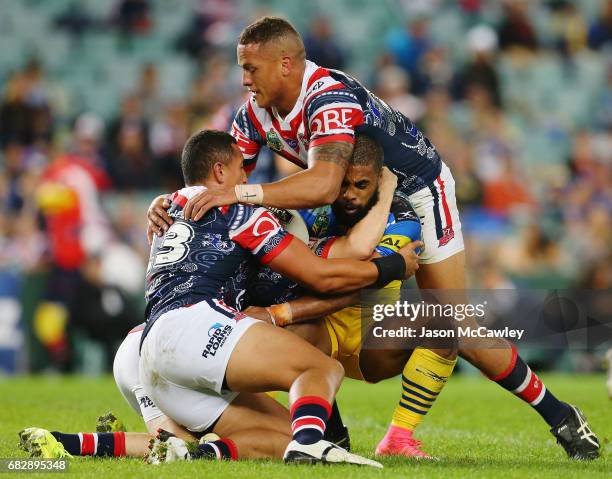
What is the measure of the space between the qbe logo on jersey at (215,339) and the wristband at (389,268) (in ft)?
3.11

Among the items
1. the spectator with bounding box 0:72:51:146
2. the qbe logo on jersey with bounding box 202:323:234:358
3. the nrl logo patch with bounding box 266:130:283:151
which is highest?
the spectator with bounding box 0:72:51:146

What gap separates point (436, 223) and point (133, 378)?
2033 mm

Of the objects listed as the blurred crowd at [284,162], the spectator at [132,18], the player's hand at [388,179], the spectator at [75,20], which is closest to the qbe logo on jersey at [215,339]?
the player's hand at [388,179]

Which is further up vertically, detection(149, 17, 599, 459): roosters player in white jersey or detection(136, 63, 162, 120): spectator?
detection(136, 63, 162, 120): spectator

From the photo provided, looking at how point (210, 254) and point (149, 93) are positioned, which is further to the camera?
point (149, 93)

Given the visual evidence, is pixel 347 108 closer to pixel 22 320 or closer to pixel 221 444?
pixel 221 444

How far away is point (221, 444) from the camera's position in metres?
5.55

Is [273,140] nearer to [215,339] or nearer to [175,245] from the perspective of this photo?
[175,245]

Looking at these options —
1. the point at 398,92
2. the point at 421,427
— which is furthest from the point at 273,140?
the point at 398,92

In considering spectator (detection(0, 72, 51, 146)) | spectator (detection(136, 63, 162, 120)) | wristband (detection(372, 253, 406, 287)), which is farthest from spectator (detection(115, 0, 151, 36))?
wristband (detection(372, 253, 406, 287))

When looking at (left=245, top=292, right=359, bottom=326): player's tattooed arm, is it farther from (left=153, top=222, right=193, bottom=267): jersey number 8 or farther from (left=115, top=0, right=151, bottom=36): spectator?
(left=115, top=0, right=151, bottom=36): spectator

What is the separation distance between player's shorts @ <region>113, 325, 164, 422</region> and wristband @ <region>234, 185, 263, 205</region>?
1.10 m

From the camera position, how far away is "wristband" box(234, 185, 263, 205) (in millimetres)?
5785

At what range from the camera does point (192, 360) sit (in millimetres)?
5398
